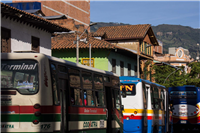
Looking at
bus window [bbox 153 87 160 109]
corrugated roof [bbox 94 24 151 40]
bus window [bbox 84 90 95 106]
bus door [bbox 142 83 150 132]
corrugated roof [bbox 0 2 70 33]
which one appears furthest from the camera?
corrugated roof [bbox 94 24 151 40]

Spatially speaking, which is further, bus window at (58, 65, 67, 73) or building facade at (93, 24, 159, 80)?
building facade at (93, 24, 159, 80)

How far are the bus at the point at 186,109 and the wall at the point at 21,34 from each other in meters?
11.0

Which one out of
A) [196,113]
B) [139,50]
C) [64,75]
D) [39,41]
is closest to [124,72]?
[139,50]

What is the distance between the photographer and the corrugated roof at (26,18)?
19.0m

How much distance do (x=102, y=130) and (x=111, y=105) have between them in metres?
1.53

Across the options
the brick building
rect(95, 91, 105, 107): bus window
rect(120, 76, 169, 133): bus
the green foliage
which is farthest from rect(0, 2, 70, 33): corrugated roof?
the brick building

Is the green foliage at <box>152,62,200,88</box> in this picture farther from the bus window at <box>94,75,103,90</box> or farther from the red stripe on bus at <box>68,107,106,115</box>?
the red stripe on bus at <box>68,107,106,115</box>

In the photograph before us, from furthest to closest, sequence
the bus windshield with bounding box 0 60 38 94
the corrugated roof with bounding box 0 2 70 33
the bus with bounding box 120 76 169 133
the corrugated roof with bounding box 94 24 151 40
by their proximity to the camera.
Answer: the corrugated roof with bounding box 94 24 151 40
the corrugated roof with bounding box 0 2 70 33
the bus with bounding box 120 76 169 133
the bus windshield with bounding box 0 60 38 94

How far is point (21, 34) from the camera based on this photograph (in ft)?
71.8

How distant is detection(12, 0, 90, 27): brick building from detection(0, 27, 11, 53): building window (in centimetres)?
3656

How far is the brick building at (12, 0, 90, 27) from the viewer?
57.9m

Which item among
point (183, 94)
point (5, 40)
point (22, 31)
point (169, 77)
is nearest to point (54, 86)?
point (5, 40)

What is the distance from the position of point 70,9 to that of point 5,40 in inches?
1806

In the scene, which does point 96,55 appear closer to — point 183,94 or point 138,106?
point 183,94
